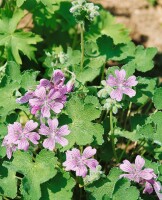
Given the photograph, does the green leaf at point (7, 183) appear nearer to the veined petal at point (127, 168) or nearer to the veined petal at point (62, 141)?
the veined petal at point (62, 141)

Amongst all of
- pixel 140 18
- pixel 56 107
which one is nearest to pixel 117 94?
pixel 56 107

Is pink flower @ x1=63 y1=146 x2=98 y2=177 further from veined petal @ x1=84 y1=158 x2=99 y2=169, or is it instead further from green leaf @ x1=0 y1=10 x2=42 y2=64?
green leaf @ x1=0 y1=10 x2=42 y2=64

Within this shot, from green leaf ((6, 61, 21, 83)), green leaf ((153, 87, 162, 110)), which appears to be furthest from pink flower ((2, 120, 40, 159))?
green leaf ((153, 87, 162, 110))

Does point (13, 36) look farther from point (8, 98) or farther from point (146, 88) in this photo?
point (146, 88)

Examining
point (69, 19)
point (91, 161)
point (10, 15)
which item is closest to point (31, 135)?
point (91, 161)

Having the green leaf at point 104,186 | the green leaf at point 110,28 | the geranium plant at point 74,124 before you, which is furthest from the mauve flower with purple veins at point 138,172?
the green leaf at point 110,28

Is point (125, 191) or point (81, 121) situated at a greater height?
point (81, 121)
